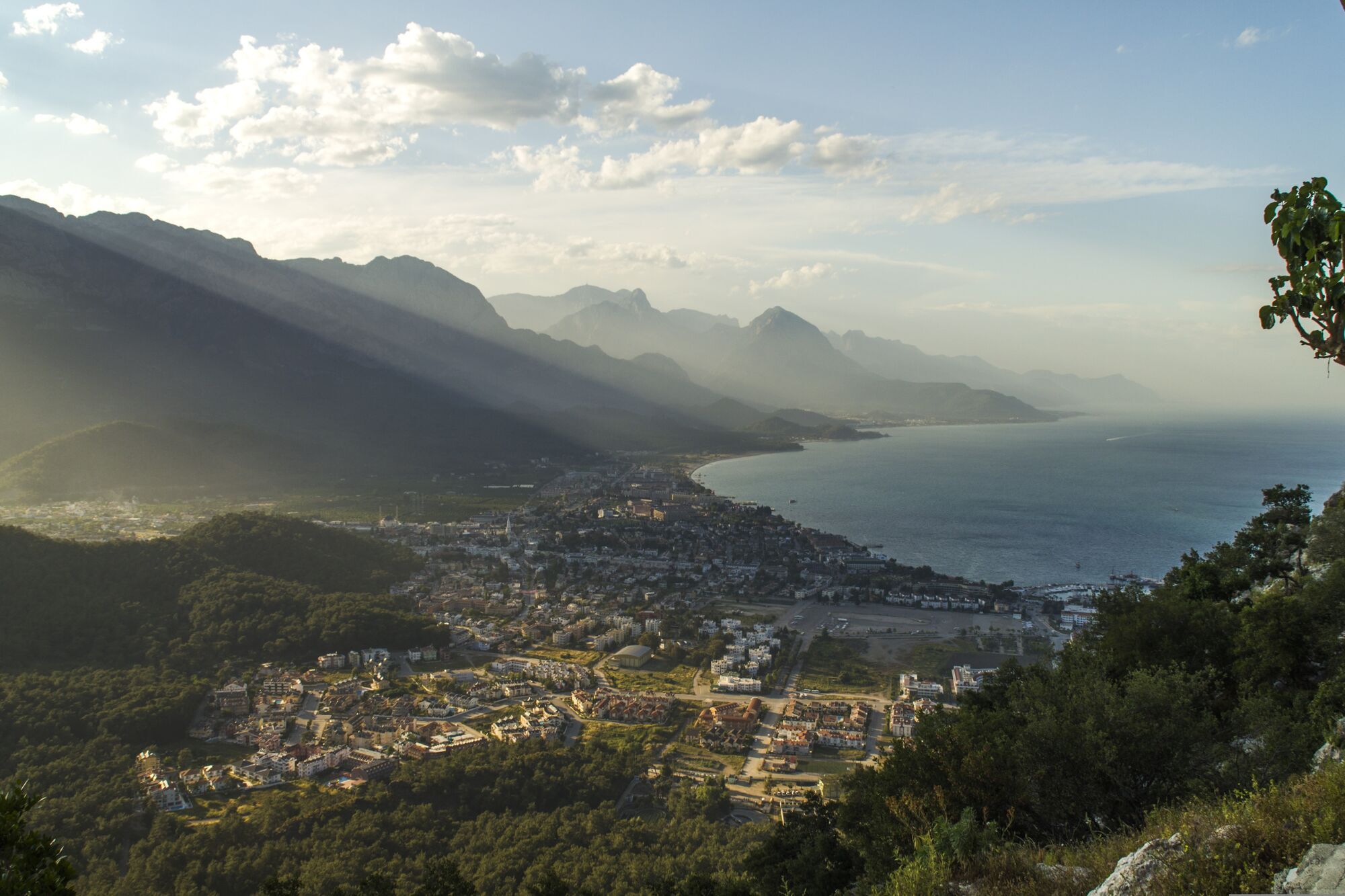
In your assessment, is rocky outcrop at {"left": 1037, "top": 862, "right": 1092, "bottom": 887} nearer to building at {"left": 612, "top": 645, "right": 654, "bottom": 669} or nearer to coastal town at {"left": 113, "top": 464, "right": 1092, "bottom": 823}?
coastal town at {"left": 113, "top": 464, "right": 1092, "bottom": 823}

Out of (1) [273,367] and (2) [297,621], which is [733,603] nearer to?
(2) [297,621]

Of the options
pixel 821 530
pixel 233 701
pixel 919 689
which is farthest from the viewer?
pixel 821 530

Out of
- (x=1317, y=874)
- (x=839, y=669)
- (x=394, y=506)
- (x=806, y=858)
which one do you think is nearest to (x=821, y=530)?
(x=839, y=669)

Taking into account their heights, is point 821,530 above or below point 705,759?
above

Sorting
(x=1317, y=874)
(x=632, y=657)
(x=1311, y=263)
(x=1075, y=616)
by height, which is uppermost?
(x=1311, y=263)

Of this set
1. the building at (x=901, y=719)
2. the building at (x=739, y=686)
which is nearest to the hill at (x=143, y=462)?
the building at (x=739, y=686)

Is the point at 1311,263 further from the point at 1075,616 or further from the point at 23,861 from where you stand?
the point at 1075,616

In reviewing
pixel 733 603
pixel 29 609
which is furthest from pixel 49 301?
pixel 733 603
